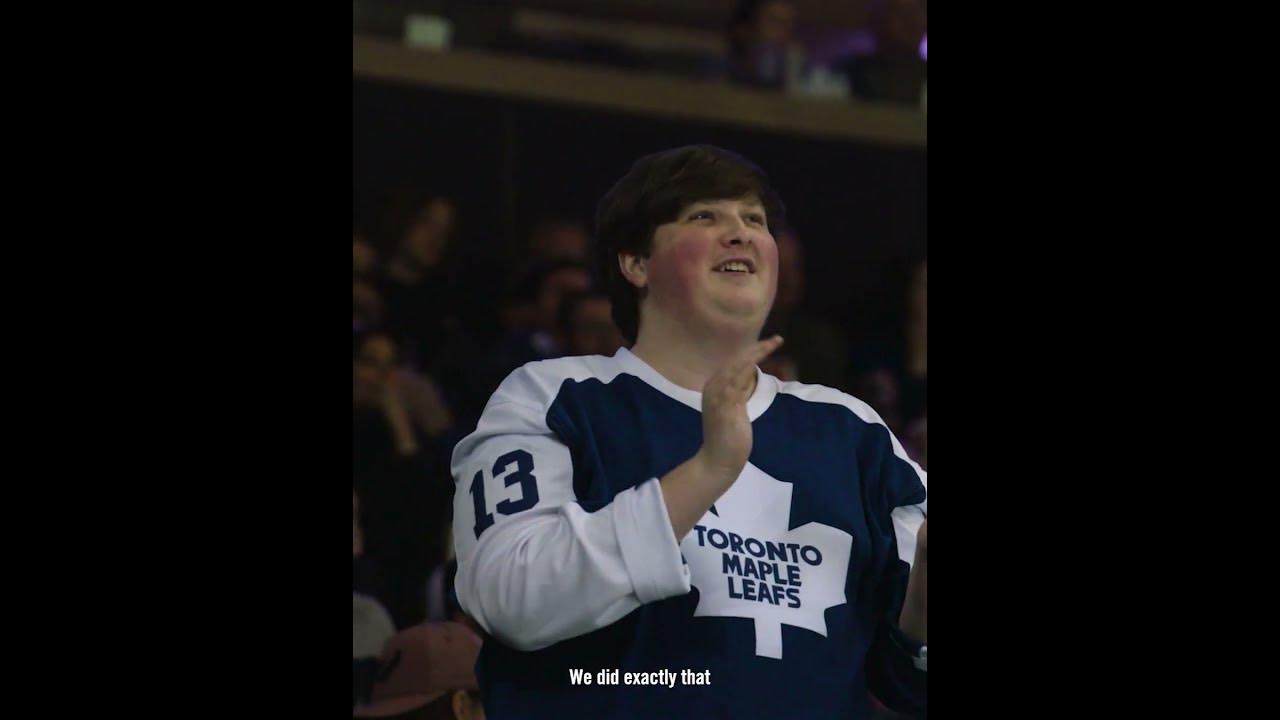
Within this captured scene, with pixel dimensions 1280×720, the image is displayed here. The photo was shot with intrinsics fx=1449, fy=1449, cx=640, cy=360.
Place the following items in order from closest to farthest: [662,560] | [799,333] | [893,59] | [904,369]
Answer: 1. [662,560]
2. [799,333]
3. [904,369]
4. [893,59]

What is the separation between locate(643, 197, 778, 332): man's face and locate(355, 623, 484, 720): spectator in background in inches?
30.2

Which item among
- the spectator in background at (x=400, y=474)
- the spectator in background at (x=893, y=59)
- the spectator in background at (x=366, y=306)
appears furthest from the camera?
the spectator in background at (x=893, y=59)

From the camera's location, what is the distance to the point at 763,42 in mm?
4285

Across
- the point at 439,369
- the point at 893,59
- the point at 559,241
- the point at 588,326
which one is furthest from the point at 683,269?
the point at 893,59

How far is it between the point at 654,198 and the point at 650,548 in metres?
0.74

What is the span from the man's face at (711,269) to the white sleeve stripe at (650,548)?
1.52 feet

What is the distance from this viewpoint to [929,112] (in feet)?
10.0

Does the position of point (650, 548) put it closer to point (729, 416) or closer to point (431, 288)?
point (729, 416)

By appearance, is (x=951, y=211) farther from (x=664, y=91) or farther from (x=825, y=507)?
(x=664, y=91)

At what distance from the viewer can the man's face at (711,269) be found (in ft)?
8.86

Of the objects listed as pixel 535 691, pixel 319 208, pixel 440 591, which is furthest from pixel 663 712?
pixel 319 208

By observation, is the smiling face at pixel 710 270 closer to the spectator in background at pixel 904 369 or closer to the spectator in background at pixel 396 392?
the spectator in background at pixel 904 369

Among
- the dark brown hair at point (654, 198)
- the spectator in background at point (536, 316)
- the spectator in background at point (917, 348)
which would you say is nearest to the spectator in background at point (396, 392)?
the spectator in background at point (536, 316)

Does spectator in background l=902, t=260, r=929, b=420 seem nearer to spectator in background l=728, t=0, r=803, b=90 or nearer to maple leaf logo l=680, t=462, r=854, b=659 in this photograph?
maple leaf logo l=680, t=462, r=854, b=659
